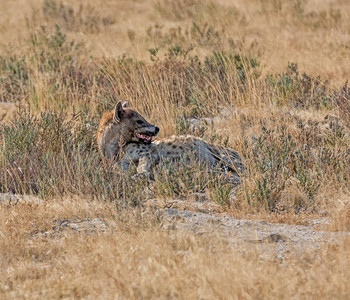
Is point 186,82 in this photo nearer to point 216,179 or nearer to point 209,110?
point 209,110

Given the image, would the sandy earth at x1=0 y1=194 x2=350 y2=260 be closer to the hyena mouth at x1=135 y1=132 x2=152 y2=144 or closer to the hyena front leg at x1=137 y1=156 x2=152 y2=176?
the hyena front leg at x1=137 y1=156 x2=152 y2=176

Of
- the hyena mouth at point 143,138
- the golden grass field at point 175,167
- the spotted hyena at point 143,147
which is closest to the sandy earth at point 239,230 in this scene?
the golden grass field at point 175,167

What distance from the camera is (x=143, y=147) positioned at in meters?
9.25

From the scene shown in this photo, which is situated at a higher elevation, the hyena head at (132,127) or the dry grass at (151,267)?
the dry grass at (151,267)

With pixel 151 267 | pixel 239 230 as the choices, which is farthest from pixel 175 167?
pixel 151 267

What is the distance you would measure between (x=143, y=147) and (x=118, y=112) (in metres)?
0.58

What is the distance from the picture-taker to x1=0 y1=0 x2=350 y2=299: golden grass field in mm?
5305

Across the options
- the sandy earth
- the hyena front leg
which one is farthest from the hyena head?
the sandy earth

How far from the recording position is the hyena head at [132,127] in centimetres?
938

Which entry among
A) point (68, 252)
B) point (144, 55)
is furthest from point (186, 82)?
point (68, 252)

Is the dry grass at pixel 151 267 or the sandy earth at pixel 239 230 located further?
the sandy earth at pixel 239 230

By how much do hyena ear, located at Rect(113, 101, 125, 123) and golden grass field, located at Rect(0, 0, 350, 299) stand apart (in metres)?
0.54

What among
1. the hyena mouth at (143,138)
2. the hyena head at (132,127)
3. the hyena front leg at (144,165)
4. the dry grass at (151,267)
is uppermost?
the dry grass at (151,267)

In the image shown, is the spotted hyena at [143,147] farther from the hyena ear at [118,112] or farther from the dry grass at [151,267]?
the dry grass at [151,267]
